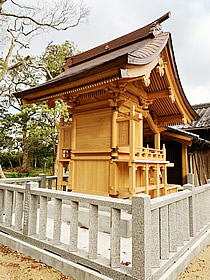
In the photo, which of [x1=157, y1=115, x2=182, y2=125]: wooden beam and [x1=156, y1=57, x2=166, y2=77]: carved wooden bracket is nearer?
[x1=156, y1=57, x2=166, y2=77]: carved wooden bracket

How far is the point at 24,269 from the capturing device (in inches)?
116

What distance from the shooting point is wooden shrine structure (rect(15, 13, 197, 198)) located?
423 cm

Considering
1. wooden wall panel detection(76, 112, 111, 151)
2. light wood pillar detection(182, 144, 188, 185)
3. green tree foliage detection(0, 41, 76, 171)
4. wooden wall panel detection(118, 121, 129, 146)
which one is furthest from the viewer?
green tree foliage detection(0, 41, 76, 171)

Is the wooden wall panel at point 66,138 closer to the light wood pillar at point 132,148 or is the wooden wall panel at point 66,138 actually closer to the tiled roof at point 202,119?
the light wood pillar at point 132,148

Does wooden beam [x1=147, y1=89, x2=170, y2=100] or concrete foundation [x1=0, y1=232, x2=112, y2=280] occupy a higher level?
wooden beam [x1=147, y1=89, x2=170, y2=100]

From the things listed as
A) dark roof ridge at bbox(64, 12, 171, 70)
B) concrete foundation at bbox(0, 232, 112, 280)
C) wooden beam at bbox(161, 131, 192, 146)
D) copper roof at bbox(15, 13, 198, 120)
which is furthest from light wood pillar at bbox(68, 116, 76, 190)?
wooden beam at bbox(161, 131, 192, 146)

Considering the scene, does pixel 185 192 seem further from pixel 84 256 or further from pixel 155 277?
pixel 84 256

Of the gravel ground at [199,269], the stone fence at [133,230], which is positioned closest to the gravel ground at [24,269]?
the stone fence at [133,230]

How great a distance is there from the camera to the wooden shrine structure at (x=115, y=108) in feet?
13.9

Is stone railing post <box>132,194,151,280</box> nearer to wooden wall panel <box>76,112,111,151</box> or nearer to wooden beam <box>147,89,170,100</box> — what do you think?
wooden wall panel <box>76,112,111,151</box>

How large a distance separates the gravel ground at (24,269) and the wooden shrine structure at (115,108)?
2045 mm

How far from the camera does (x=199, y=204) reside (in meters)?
4.01

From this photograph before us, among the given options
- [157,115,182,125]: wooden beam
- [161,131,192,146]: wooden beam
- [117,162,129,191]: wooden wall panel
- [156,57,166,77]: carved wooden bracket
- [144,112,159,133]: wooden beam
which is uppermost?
[156,57,166,77]: carved wooden bracket

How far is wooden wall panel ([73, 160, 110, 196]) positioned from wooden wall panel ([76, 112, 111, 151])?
392 mm
